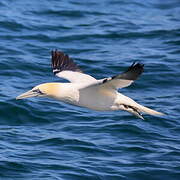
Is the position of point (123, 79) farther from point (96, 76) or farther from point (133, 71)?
point (96, 76)

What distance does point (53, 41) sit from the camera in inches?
708

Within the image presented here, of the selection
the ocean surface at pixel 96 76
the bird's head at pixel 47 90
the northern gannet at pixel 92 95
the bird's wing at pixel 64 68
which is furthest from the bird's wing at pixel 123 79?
the ocean surface at pixel 96 76

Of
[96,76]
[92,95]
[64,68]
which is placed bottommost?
[92,95]

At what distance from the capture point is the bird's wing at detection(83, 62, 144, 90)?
9.81 m

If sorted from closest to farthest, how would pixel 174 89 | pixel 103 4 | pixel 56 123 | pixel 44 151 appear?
pixel 44 151
pixel 56 123
pixel 174 89
pixel 103 4

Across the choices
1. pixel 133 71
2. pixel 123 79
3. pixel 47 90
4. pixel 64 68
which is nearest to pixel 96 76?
pixel 64 68

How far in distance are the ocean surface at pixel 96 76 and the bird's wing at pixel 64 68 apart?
3.65 ft

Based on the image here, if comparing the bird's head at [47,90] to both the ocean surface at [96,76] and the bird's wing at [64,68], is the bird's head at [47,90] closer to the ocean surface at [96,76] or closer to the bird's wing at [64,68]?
the bird's wing at [64,68]

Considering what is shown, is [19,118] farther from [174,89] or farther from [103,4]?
[103,4]

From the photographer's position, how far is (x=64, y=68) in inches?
486

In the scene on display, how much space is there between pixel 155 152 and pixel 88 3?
1042 centimetres

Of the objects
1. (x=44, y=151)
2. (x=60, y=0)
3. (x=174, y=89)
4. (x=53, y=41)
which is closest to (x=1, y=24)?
(x=53, y=41)

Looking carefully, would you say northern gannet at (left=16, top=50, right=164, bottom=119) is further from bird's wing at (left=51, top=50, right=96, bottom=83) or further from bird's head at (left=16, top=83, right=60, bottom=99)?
bird's wing at (left=51, top=50, right=96, bottom=83)

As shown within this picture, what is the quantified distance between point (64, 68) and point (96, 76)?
11.3 feet
